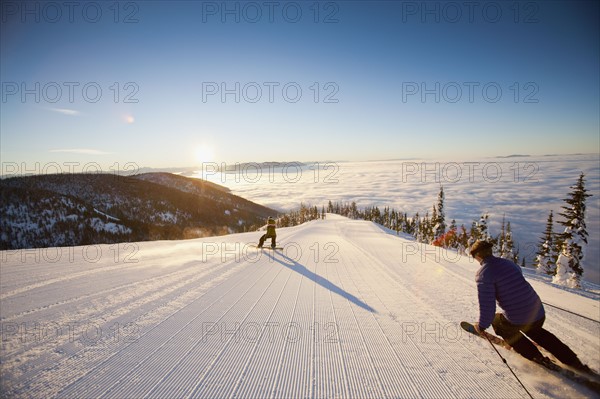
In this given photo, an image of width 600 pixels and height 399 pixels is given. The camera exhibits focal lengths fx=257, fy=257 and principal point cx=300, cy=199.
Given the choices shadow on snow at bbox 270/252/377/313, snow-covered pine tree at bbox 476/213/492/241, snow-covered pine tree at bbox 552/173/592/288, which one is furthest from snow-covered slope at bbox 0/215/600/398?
snow-covered pine tree at bbox 476/213/492/241

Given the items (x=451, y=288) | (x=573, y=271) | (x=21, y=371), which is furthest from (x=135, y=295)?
(x=573, y=271)

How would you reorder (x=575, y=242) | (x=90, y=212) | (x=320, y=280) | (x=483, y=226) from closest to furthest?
(x=320, y=280) < (x=575, y=242) < (x=483, y=226) < (x=90, y=212)

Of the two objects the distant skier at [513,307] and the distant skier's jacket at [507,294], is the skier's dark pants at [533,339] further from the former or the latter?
the distant skier's jacket at [507,294]

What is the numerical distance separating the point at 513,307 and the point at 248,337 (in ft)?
13.2

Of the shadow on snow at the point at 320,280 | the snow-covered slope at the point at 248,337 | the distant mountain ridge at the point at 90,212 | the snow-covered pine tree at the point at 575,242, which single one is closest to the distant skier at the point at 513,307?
the snow-covered slope at the point at 248,337

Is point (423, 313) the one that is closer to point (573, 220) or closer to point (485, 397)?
point (485, 397)

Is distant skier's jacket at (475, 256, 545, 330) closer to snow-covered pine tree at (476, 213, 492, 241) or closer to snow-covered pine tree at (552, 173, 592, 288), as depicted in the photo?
snow-covered pine tree at (552, 173, 592, 288)

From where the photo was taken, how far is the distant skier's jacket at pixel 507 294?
3.63 metres

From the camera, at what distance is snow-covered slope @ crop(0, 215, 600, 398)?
3.17 meters

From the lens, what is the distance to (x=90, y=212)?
9806 centimetres

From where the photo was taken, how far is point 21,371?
125 inches

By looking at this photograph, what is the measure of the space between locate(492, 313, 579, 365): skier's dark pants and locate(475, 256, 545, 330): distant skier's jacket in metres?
0.10

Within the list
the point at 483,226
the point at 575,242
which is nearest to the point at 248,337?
the point at 575,242

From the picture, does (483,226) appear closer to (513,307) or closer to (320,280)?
(320,280)
